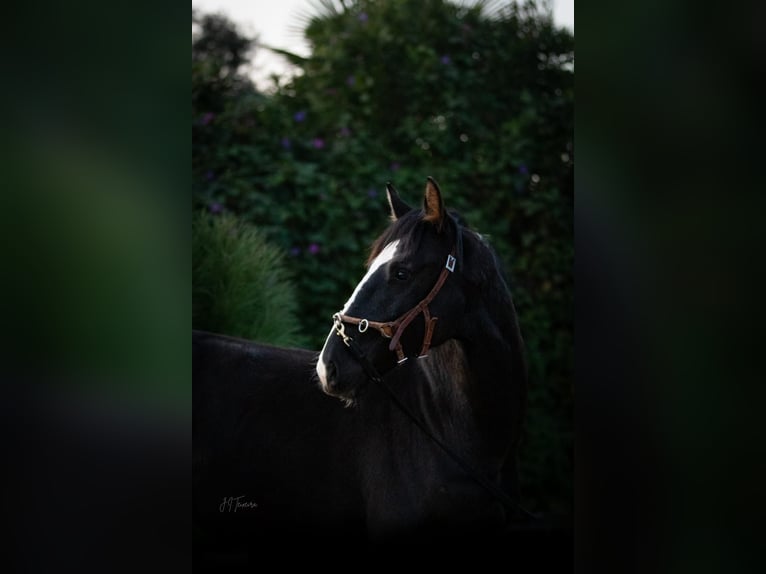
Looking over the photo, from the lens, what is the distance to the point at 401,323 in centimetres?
204

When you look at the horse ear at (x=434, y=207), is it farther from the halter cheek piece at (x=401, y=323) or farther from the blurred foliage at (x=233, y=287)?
the blurred foliage at (x=233, y=287)

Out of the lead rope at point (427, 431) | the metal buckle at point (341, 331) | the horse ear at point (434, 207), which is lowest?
the lead rope at point (427, 431)

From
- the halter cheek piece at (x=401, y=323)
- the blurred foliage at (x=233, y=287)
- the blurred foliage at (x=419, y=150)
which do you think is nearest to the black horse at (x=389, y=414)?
the halter cheek piece at (x=401, y=323)

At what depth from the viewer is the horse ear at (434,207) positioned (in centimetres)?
205

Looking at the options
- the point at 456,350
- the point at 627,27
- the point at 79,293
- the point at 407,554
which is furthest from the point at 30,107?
the point at 407,554

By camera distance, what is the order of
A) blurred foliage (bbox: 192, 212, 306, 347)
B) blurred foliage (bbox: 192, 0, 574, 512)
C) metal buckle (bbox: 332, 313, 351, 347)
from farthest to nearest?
blurred foliage (bbox: 192, 0, 574, 512) < blurred foliage (bbox: 192, 212, 306, 347) < metal buckle (bbox: 332, 313, 351, 347)

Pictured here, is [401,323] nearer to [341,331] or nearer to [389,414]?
[341,331]

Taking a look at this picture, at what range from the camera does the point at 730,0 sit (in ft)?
3.07

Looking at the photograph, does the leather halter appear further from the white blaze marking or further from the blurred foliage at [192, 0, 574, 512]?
the blurred foliage at [192, 0, 574, 512]

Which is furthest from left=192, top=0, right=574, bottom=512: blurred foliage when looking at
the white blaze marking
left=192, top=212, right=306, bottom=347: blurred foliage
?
the white blaze marking

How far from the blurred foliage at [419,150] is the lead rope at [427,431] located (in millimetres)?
1942

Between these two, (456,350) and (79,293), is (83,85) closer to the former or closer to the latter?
(79,293)

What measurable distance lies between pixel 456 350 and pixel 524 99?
3071 millimetres

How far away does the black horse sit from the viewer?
81.4 inches
